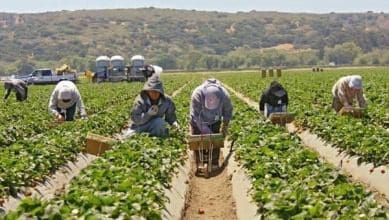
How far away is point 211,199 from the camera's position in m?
11.8

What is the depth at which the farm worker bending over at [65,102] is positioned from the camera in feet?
58.7

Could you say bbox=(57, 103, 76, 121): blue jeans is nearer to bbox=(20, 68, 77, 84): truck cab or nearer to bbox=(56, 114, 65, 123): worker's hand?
bbox=(56, 114, 65, 123): worker's hand

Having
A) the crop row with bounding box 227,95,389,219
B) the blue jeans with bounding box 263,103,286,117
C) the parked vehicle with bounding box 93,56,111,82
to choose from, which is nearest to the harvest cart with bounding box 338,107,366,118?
the blue jeans with bounding box 263,103,286,117

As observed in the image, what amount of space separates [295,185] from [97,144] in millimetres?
6009

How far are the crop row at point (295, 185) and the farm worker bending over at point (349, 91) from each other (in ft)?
13.6

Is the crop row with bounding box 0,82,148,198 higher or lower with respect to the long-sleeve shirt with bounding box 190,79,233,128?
lower

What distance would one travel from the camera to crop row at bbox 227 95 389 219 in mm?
7449

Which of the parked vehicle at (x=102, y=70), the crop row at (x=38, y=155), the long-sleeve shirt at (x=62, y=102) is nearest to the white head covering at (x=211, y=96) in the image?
the crop row at (x=38, y=155)

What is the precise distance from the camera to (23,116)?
73.9ft

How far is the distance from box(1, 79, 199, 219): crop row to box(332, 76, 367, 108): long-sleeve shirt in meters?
5.90

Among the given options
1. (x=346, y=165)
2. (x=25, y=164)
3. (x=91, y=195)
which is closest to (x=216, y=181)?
(x=346, y=165)

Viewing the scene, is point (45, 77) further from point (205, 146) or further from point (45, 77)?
point (205, 146)

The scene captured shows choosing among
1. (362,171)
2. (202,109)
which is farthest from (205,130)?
(362,171)

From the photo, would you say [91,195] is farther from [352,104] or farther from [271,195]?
[352,104]
